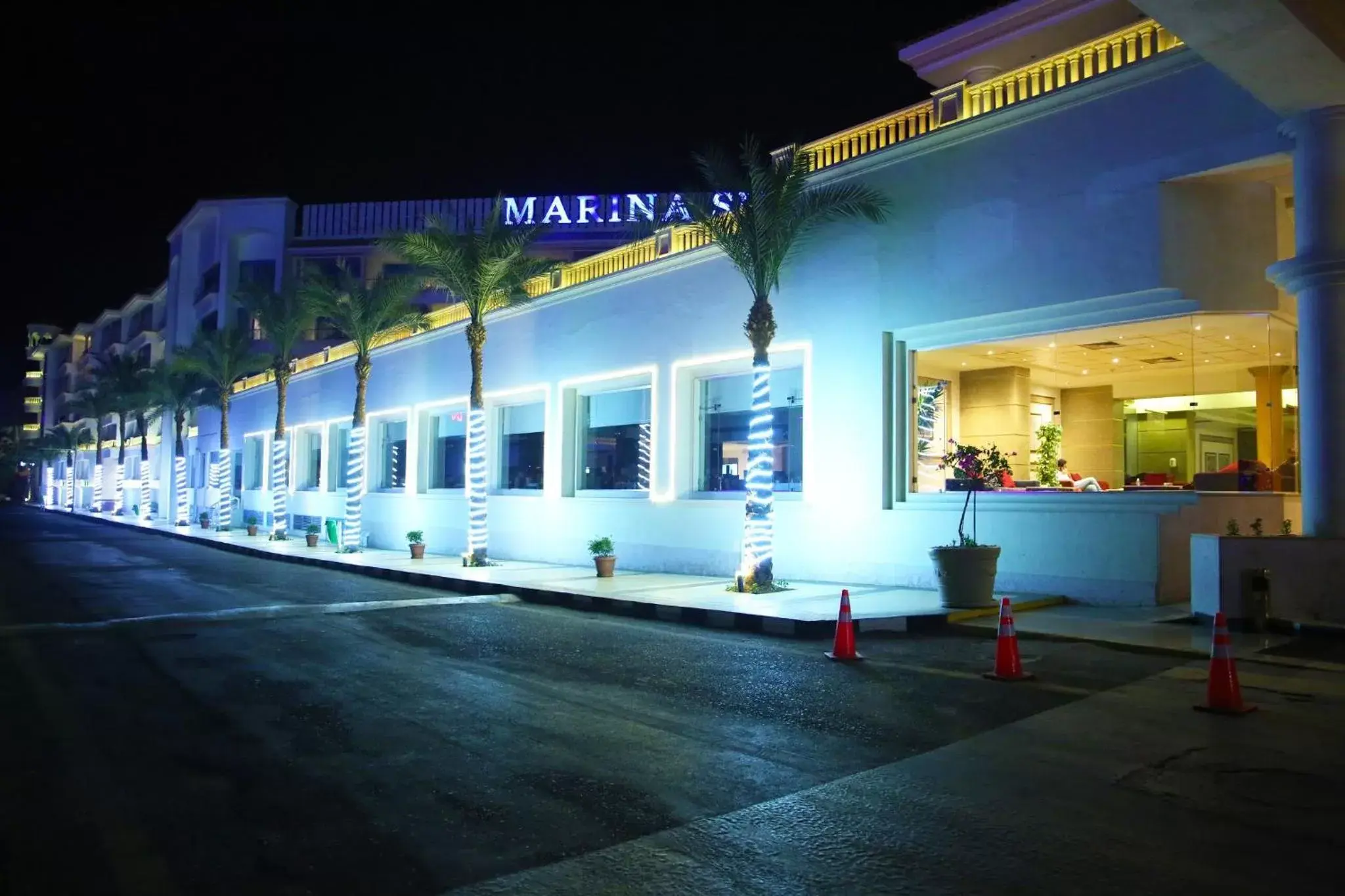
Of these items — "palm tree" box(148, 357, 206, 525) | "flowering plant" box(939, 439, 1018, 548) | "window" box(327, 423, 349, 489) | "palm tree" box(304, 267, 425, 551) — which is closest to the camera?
"flowering plant" box(939, 439, 1018, 548)

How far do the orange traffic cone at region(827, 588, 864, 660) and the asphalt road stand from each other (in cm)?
33

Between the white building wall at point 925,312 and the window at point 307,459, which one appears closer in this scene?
the white building wall at point 925,312

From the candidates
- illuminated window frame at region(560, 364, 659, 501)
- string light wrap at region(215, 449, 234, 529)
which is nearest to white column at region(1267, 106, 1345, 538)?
illuminated window frame at region(560, 364, 659, 501)

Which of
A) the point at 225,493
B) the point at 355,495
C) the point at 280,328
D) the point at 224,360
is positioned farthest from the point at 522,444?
the point at 225,493

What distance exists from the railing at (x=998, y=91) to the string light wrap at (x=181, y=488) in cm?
4053

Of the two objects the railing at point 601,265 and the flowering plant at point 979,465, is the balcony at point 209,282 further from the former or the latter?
the flowering plant at point 979,465

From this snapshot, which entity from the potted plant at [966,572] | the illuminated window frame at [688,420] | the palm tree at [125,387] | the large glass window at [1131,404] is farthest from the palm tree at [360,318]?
the palm tree at [125,387]

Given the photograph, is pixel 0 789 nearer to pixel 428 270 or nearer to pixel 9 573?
pixel 9 573

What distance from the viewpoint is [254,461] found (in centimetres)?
4534

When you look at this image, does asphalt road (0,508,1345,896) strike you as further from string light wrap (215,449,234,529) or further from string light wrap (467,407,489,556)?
string light wrap (215,449,234,529)

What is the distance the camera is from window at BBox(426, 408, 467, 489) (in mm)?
28406

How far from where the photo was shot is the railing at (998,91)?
13.6 meters

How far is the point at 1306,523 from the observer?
11.9m

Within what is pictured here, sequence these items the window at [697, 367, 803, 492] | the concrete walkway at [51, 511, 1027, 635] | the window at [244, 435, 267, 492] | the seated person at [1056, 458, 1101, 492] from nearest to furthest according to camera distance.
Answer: the concrete walkway at [51, 511, 1027, 635]
the seated person at [1056, 458, 1101, 492]
the window at [697, 367, 803, 492]
the window at [244, 435, 267, 492]
